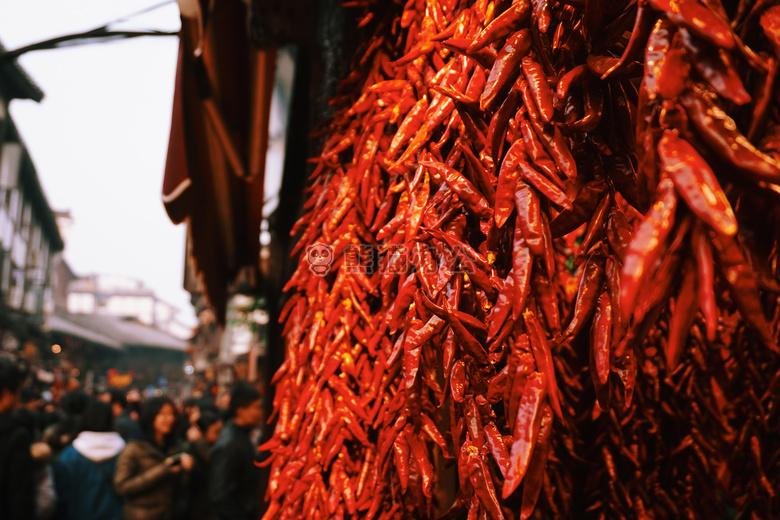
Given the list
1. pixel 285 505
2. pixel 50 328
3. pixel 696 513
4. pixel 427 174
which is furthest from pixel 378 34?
pixel 50 328

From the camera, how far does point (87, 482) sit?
4230 millimetres

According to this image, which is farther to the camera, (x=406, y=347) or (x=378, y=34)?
(x=378, y=34)

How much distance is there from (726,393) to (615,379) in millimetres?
1257

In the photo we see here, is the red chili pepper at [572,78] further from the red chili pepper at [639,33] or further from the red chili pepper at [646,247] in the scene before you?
the red chili pepper at [646,247]

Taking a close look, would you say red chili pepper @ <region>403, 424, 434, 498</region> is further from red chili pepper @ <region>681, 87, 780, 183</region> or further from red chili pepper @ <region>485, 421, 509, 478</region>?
red chili pepper @ <region>681, 87, 780, 183</region>

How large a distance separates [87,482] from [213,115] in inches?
121

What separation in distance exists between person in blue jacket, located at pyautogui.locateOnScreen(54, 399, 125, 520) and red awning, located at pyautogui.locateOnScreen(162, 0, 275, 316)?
1849mm

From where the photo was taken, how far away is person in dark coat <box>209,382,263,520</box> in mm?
3918

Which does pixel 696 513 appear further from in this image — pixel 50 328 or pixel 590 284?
pixel 50 328

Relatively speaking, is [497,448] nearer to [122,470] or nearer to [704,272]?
[704,272]

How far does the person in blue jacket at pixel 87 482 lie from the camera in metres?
4.20

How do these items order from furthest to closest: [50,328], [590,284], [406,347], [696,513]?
[50,328]
[696,513]
[406,347]
[590,284]

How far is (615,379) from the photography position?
0.61 meters

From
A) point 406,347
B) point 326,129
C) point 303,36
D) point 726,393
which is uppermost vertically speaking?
point 303,36
